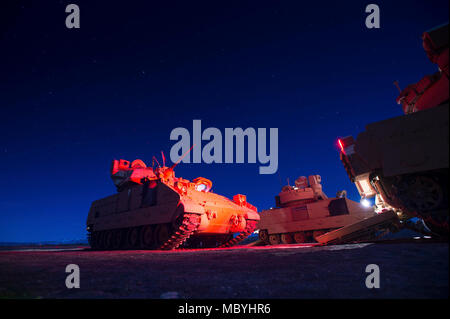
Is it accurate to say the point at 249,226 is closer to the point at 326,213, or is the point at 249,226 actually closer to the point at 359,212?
the point at 326,213

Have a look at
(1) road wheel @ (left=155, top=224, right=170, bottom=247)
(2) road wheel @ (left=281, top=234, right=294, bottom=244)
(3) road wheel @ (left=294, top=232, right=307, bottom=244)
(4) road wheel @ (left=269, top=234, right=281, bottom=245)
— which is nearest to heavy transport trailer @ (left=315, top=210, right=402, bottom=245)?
(1) road wheel @ (left=155, top=224, right=170, bottom=247)

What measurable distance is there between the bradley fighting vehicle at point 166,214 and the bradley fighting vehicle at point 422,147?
7.48m

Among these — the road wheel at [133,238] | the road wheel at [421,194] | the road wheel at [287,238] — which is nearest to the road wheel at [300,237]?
the road wheel at [287,238]

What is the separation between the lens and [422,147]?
4383 mm

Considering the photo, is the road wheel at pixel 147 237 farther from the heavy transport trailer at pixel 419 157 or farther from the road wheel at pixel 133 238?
the heavy transport trailer at pixel 419 157

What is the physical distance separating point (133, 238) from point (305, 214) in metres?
11.9

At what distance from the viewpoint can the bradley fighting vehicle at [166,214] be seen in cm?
1051

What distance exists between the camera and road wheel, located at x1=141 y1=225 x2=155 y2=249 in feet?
39.7

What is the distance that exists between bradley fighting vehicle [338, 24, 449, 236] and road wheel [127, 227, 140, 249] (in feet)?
40.3

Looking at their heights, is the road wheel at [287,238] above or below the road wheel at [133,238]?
below

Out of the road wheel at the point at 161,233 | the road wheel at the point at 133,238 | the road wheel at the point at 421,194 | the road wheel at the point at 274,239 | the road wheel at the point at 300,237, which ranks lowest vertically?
the road wheel at the point at 274,239

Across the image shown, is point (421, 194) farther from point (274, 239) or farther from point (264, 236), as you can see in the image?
point (264, 236)

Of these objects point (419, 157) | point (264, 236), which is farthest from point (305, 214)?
point (419, 157)
